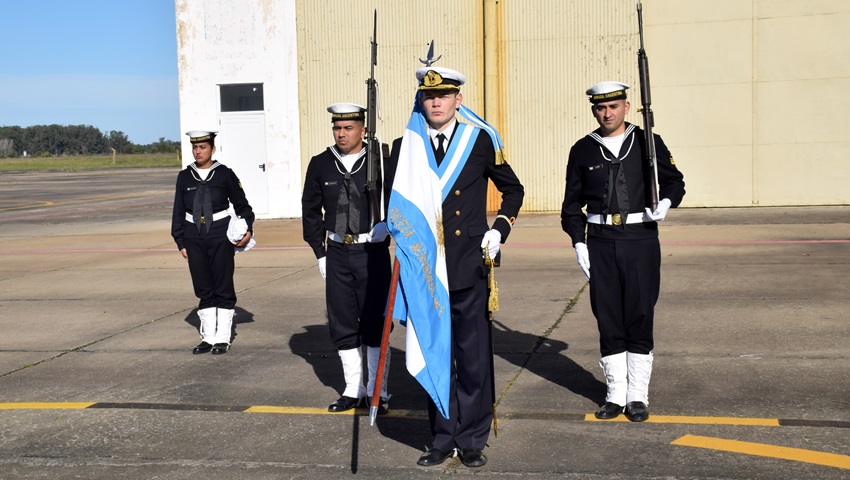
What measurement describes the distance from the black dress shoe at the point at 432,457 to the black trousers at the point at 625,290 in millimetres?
1418

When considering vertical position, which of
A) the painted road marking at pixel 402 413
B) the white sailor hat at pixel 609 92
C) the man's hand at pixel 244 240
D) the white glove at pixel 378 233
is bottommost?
the painted road marking at pixel 402 413

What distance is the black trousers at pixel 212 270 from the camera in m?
8.83

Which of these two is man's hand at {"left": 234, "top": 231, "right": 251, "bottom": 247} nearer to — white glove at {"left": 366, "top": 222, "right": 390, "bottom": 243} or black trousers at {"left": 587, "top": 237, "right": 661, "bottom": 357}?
white glove at {"left": 366, "top": 222, "right": 390, "bottom": 243}

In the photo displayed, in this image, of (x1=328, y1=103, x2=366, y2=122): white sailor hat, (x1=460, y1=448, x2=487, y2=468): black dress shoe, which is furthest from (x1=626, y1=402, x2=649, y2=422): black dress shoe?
(x1=328, y1=103, x2=366, y2=122): white sailor hat

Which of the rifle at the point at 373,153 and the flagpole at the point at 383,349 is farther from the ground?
the rifle at the point at 373,153

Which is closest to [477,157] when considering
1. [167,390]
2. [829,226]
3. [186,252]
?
[167,390]

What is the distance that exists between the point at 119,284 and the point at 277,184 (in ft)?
31.8

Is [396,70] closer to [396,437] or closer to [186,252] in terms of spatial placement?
[186,252]

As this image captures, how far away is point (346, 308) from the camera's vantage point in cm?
664

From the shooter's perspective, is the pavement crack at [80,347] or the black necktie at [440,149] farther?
the pavement crack at [80,347]

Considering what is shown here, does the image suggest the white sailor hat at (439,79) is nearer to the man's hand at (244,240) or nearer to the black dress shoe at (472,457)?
the black dress shoe at (472,457)

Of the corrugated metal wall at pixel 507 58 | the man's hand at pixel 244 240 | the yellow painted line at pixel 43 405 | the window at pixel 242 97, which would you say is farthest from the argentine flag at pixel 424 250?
the window at pixel 242 97

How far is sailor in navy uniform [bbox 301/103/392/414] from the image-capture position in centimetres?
659

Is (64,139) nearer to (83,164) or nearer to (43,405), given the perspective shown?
(83,164)
